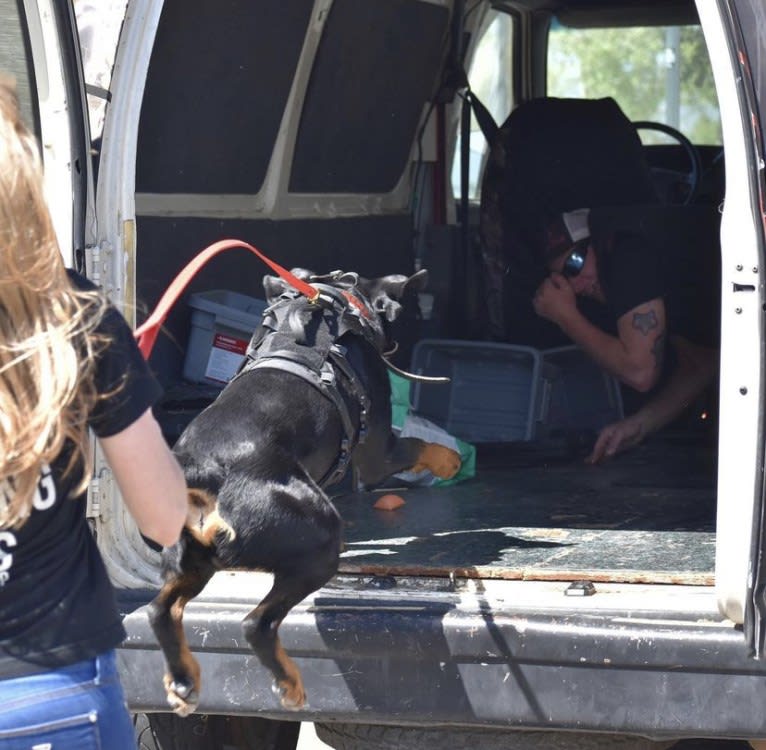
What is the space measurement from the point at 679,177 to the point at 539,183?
1.12m

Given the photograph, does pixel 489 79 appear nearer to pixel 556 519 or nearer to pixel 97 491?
pixel 556 519

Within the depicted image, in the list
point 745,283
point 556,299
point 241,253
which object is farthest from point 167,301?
point 556,299

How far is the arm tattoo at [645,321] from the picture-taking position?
5.00 meters

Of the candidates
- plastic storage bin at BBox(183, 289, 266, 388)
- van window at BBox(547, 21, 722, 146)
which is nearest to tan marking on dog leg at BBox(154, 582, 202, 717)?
plastic storage bin at BBox(183, 289, 266, 388)

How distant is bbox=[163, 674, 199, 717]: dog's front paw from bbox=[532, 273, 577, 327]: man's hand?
2675 millimetres

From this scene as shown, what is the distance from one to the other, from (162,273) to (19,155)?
2.59m

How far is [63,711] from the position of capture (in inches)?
70.5

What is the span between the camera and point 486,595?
118 inches

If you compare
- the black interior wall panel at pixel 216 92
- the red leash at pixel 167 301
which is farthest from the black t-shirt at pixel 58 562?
the black interior wall panel at pixel 216 92

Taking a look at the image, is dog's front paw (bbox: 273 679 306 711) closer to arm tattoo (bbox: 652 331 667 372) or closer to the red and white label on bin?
the red and white label on bin

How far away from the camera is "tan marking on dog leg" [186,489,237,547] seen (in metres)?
2.90

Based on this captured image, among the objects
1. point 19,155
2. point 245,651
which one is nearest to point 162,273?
point 245,651

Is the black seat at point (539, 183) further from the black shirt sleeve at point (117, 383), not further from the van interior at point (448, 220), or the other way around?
the black shirt sleeve at point (117, 383)

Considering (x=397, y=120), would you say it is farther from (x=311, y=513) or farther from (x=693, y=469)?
(x=311, y=513)
